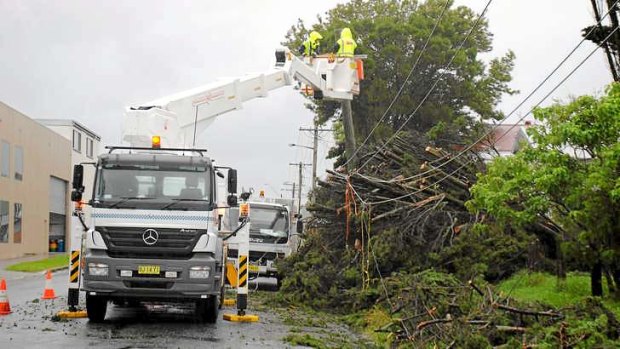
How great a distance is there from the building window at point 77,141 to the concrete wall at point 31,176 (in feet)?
18.4

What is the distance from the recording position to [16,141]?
4400 centimetres

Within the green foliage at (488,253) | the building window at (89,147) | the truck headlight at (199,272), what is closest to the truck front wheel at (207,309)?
the truck headlight at (199,272)

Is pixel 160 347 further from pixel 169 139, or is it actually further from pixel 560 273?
pixel 560 273

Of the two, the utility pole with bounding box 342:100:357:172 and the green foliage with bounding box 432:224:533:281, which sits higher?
the utility pole with bounding box 342:100:357:172

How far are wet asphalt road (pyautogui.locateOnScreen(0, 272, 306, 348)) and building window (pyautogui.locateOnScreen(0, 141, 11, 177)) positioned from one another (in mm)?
25934

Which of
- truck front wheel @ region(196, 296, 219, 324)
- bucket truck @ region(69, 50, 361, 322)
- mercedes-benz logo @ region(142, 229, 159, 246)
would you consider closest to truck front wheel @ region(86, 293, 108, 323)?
bucket truck @ region(69, 50, 361, 322)

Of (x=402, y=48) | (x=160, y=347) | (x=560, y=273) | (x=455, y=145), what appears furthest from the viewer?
(x=402, y=48)

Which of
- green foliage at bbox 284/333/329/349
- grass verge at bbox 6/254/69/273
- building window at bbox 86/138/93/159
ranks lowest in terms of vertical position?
green foliage at bbox 284/333/329/349

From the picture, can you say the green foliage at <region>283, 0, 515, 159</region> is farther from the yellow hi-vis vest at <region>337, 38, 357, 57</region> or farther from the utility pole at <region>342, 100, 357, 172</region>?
the yellow hi-vis vest at <region>337, 38, 357, 57</region>

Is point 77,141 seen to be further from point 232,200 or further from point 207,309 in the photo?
point 207,309

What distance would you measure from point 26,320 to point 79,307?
1784 millimetres

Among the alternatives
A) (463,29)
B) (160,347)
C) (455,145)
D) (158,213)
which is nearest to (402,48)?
(463,29)

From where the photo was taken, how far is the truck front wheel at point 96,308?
14.1 metres

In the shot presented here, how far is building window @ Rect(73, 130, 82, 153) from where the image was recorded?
60.7 m
